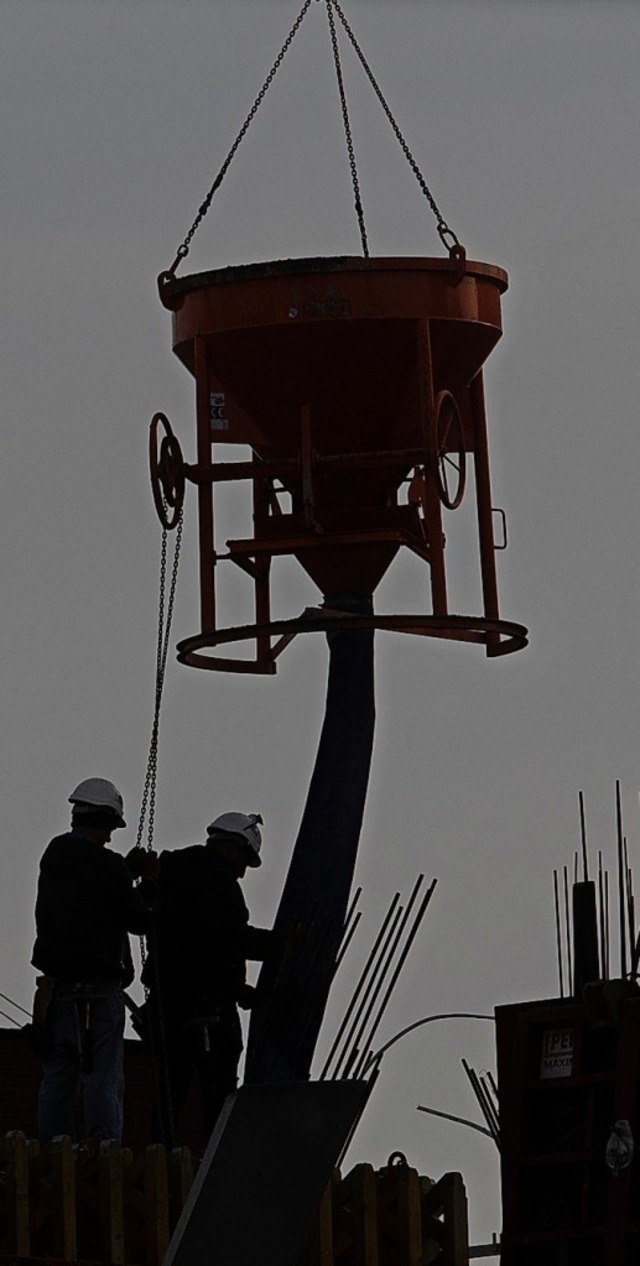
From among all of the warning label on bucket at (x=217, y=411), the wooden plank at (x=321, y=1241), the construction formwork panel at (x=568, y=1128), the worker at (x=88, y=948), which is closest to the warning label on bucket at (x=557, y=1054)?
the construction formwork panel at (x=568, y=1128)

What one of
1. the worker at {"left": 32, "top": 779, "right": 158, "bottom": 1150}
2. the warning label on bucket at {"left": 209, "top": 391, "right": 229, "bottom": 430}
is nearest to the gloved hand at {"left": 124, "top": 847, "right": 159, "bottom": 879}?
the worker at {"left": 32, "top": 779, "right": 158, "bottom": 1150}

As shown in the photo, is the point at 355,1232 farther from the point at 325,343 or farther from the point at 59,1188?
the point at 325,343

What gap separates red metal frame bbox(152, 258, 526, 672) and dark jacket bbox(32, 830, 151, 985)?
283 centimetres

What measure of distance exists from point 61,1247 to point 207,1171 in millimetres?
1802

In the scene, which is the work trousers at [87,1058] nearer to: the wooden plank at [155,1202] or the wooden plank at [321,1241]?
the wooden plank at [155,1202]

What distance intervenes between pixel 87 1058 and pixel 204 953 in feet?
5.43

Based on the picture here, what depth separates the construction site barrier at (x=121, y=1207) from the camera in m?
20.3

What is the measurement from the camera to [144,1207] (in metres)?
20.6

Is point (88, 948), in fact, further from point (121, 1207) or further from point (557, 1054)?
point (557, 1054)

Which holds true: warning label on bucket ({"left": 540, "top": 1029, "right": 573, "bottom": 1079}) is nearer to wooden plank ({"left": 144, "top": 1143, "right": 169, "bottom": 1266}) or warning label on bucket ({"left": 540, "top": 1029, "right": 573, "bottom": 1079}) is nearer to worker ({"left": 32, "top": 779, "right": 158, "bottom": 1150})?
wooden plank ({"left": 144, "top": 1143, "right": 169, "bottom": 1266})

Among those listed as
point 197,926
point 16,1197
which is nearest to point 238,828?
point 197,926

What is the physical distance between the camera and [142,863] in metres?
22.0

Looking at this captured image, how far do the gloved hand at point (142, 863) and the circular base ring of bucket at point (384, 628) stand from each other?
Answer: 2.10 m

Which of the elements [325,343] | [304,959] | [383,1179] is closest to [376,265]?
[325,343]
